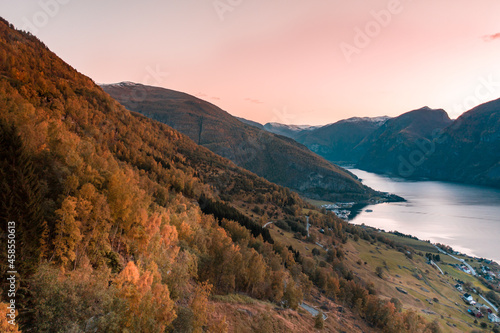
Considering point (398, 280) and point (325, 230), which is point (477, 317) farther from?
point (325, 230)

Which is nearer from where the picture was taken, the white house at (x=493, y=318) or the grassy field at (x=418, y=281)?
the grassy field at (x=418, y=281)

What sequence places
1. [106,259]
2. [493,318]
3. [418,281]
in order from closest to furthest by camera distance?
[106,259]
[493,318]
[418,281]

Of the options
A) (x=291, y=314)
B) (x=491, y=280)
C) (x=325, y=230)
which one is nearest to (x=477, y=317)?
(x=491, y=280)

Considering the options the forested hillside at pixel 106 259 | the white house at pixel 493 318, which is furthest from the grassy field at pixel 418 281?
the forested hillside at pixel 106 259

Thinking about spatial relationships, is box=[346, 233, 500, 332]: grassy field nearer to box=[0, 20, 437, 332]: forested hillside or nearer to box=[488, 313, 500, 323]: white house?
box=[488, 313, 500, 323]: white house

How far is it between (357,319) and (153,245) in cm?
8831

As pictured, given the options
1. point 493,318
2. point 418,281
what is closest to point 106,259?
point 418,281

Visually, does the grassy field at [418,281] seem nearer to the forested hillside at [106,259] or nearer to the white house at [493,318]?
the white house at [493,318]

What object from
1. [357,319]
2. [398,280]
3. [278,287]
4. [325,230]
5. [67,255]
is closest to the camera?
[67,255]

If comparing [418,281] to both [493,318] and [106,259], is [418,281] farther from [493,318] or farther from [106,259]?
[106,259]

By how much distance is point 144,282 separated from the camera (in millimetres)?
26297

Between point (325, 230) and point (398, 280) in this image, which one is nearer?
point (398, 280)

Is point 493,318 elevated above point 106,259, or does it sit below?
below

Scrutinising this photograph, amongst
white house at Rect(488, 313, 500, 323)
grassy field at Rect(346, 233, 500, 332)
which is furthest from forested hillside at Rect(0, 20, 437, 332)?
white house at Rect(488, 313, 500, 323)
